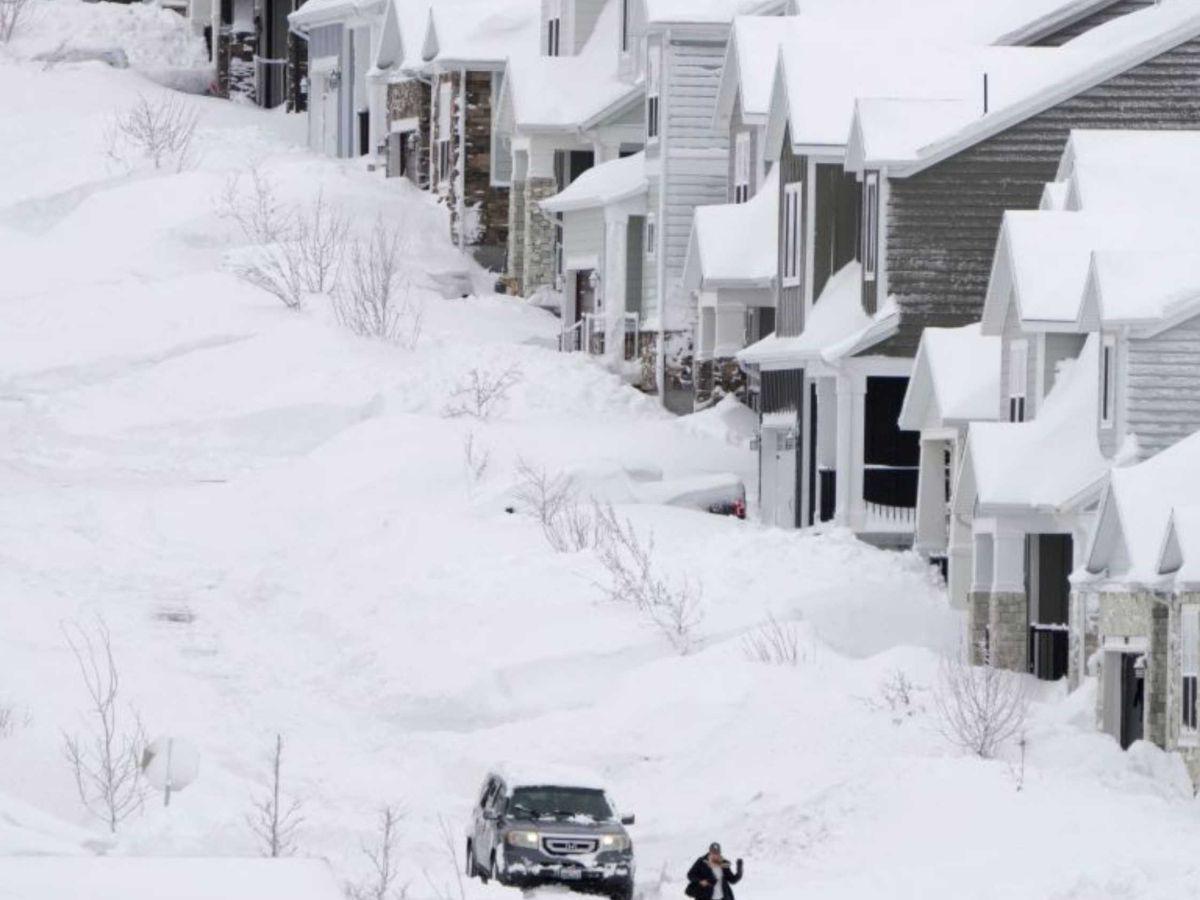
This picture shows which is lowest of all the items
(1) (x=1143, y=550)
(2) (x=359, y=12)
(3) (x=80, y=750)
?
(3) (x=80, y=750)

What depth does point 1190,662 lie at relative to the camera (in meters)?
37.1

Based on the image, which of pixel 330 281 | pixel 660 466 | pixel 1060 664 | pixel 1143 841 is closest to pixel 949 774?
pixel 1143 841

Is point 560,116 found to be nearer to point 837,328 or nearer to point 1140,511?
point 837,328

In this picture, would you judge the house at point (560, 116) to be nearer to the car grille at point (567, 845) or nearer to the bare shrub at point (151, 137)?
the bare shrub at point (151, 137)

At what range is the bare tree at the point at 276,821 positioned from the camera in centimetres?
3400

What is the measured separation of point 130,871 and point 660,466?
113 feet

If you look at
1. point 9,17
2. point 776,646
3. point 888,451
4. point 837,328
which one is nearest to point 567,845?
point 776,646

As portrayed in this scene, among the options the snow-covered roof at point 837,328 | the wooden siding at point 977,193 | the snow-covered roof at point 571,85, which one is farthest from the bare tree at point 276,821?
the snow-covered roof at point 571,85

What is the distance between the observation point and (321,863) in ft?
69.5

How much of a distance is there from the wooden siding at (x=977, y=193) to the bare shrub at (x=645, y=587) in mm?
5194

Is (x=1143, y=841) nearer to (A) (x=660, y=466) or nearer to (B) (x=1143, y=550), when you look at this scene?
(B) (x=1143, y=550)

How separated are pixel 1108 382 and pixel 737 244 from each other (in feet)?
52.5

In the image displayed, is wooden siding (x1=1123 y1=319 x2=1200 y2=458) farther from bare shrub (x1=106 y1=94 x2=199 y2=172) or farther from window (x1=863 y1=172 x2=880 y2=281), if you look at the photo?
bare shrub (x1=106 y1=94 x2=199 y2=172)

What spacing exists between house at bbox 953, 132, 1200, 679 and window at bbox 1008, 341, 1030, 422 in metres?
0.03
